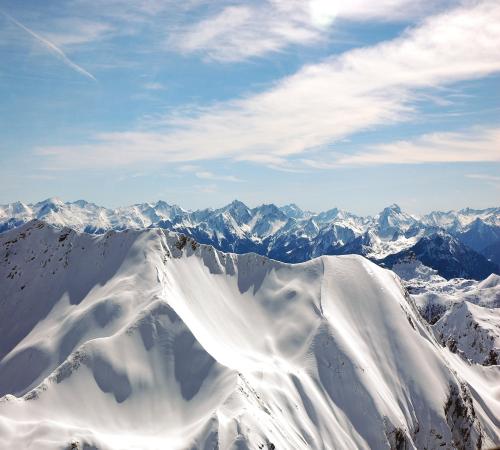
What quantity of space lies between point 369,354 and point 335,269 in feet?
119

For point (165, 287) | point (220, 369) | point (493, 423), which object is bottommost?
point (493, 423)

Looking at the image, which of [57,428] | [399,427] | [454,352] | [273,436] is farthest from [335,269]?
[57,428]

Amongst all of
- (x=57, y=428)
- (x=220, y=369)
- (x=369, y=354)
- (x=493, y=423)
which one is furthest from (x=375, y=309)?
(x=57, y=428)

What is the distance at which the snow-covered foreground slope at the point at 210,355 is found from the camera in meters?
80.0

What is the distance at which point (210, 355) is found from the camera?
101 meters

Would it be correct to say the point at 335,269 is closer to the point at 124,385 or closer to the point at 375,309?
the point at 375,309

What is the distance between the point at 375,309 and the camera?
146 m

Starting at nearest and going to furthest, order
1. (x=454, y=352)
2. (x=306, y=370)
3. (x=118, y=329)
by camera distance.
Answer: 1. (x=118, y=329)
2. (x=306, y=370)
3. (x=454, y=352)

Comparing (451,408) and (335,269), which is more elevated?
(335,269)

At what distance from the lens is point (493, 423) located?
497ft

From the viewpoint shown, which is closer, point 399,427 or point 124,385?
point 124,385

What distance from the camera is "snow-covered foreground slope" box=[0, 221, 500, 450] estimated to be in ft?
262

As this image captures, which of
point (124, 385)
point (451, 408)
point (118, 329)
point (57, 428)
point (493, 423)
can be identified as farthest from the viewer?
point (493, 423)

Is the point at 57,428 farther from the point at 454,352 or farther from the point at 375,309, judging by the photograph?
the point at 454,352
